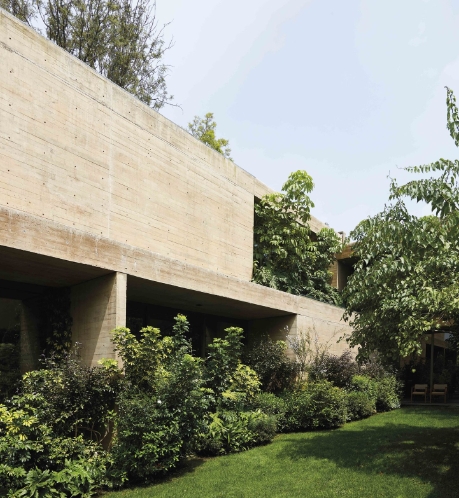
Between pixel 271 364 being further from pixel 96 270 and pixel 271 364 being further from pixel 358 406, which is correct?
pixel 96 270

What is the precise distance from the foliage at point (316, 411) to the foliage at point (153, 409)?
15.2 ft

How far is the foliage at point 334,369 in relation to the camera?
17047 mm

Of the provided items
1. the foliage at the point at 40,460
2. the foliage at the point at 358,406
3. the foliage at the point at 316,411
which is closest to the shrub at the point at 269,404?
the foliage at the point at 316,411

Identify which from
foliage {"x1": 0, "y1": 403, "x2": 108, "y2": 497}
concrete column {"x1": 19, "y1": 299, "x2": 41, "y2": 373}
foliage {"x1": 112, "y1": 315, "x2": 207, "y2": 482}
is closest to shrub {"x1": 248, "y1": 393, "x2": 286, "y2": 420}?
foliage {"x1": 112, "y1": 315, "x2": 207, "y2": 482}

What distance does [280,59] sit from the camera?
13.7 m

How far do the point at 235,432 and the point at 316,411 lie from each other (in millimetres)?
3117

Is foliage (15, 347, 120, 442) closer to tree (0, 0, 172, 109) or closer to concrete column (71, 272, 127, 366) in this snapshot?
concrete column (71, 272, 127, 366)

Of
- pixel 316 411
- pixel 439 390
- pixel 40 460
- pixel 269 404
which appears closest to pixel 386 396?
pixel 316 411

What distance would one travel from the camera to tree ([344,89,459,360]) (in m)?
8.95

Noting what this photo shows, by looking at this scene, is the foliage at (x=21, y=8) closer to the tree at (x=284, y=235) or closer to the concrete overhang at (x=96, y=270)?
the tree at (x=284, y=235)

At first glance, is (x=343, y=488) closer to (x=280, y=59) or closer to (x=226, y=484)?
(x=226, y=484)

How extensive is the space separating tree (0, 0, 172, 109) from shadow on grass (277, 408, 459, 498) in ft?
78.4

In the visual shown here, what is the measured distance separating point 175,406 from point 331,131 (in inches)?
311

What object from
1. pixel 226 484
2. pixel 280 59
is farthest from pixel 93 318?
pixel 280 59
